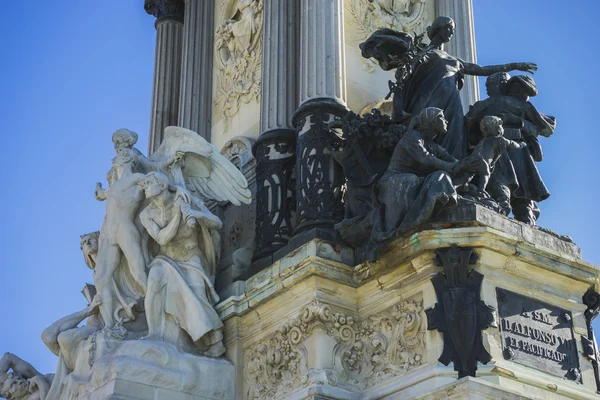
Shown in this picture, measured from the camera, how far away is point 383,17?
14008mm

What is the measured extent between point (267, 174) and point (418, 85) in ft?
5.82

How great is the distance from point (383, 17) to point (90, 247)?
4104 mm

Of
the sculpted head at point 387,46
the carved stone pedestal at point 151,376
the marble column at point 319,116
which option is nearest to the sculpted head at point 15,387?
the carved stone pedestal at point 151,376

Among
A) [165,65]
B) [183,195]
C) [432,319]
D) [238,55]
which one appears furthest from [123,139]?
[432,319]

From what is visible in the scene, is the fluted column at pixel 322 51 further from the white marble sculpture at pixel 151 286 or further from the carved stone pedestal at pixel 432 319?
the carved stone pedestal at pixel 432 319

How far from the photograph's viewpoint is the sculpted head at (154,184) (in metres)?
12.2

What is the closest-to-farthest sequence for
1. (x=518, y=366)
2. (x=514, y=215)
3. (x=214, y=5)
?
1. (x=518, y=366)
2. (x=514, y=215)
3. (x=214, y=5)

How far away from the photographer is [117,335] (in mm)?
11828

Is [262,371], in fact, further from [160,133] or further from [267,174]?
[160,133]

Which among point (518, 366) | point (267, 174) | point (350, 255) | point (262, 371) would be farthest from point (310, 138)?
point (518, 366)

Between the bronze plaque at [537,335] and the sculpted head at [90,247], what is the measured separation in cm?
444

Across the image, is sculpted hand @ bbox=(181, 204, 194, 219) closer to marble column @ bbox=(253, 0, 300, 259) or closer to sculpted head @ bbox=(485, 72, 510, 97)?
marble column @ bbox=(253, 0, 300, 259)

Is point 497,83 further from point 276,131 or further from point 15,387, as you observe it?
point 15,387

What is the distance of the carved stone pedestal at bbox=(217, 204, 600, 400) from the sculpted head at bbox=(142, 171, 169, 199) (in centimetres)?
131
